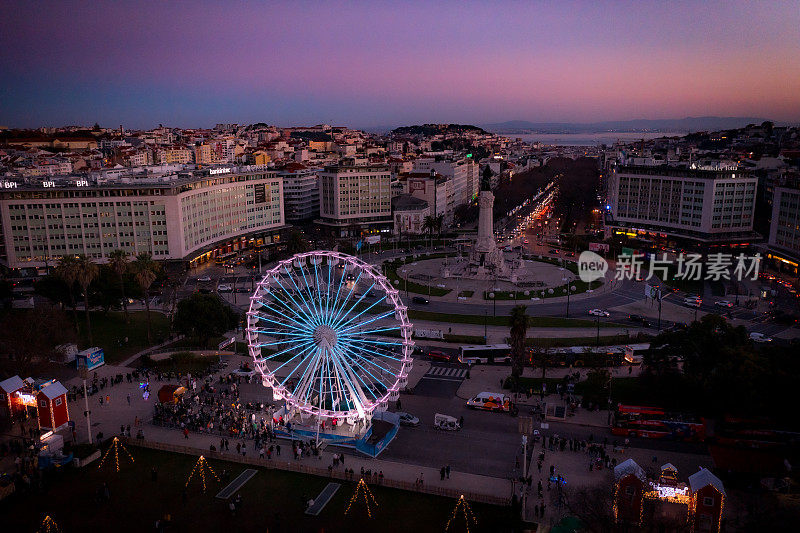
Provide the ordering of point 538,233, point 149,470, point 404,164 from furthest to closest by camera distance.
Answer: point 404,164 → point 538,233 → point 149,470

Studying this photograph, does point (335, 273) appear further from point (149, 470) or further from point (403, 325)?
point (149, 470)

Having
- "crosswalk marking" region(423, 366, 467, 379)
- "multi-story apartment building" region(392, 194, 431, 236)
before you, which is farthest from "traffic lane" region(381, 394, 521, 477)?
"multi-story apartment building" region(392, 194, 431, 236)

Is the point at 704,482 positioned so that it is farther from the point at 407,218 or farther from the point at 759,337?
the point at 407,218

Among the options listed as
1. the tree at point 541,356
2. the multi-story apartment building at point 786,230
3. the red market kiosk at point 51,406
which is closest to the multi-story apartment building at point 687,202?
the multi-story apartment building at point 786,230

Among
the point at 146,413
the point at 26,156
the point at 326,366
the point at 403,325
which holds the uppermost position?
the point at 26,156

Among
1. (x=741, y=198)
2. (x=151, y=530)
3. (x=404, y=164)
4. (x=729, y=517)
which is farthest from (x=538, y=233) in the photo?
(x=151, y=530)
